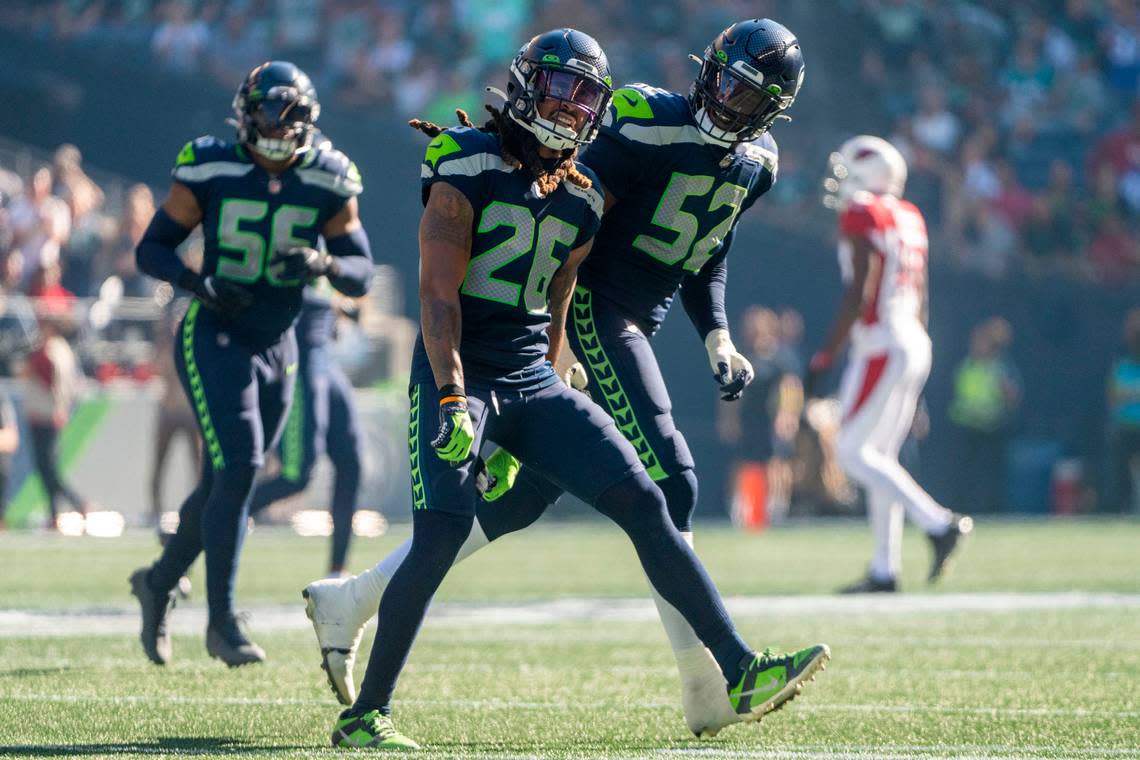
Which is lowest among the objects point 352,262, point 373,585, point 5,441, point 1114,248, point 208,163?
point 5,441

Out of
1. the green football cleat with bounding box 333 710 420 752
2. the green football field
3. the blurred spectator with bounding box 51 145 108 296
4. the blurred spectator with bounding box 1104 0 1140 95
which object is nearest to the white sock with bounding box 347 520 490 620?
the green football field

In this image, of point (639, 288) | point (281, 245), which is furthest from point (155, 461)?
point (639, 288)

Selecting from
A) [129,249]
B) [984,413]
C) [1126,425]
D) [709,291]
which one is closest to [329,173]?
[709,291]

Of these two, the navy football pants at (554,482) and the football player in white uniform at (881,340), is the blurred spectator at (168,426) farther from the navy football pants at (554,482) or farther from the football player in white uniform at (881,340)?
the navy football pants at (554,482)

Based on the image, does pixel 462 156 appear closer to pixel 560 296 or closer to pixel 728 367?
pixel 560 296

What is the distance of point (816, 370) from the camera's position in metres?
9.39

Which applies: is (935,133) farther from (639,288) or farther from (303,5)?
(639,288)

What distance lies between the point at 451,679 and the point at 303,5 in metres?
14.6

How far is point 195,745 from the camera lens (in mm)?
4422

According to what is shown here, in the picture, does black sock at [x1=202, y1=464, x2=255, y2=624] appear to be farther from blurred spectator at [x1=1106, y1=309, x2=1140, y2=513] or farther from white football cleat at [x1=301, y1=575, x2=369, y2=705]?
blurred spectator at [x1=1106, y1=309, x2=1140, y2=513]

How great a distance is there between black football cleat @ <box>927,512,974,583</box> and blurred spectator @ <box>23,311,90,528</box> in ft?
22.9

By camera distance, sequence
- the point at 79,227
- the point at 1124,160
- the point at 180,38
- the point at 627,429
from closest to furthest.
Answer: the point at 627,429
the point at 79,227
the point at 180,38
the point at 1124,160

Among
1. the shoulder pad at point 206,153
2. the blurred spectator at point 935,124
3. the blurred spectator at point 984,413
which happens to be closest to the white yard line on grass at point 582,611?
the shoulder pad at point 206,153

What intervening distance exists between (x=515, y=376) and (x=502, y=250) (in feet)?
1.06
